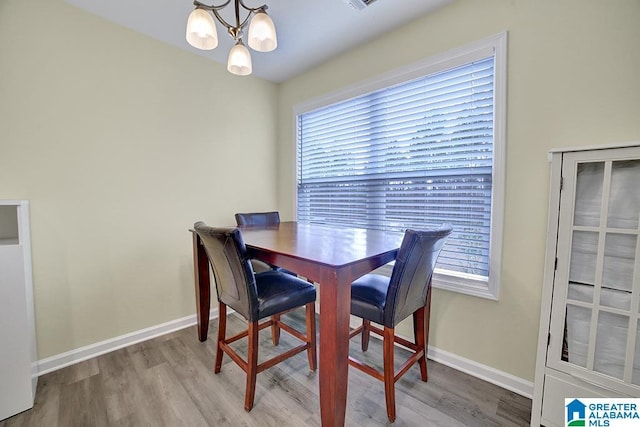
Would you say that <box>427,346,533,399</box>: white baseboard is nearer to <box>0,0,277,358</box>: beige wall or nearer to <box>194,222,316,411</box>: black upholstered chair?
<box>194,222,316,411</box>: black upholstered chair

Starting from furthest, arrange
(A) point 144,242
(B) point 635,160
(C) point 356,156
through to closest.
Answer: (C) point 356,156, (A) point 144,242, (B) point 635,160

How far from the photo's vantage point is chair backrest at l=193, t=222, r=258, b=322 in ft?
4.30

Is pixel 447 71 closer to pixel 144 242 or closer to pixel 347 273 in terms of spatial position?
pixel 347 273

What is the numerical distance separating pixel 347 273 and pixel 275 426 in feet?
3.05

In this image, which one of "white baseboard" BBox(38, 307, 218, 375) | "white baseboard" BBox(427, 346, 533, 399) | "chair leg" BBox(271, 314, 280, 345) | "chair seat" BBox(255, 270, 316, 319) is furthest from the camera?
"chair leg" BBox(271, 314, 280, 345)

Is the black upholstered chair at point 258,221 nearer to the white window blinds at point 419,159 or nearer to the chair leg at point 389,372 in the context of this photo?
the white window blinds at point 419,159

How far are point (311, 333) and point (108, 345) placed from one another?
62.9 inches

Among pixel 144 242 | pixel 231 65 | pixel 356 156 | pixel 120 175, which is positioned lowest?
pixel 144 242

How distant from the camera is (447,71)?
183 cm

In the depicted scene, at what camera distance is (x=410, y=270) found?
1293 millimetres

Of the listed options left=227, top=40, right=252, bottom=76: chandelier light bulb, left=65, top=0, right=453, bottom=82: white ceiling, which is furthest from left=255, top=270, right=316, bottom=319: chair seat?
left=65, top=0, right=453, bottom=82: white ceiling

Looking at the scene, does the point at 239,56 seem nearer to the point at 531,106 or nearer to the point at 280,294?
the point at 280,294

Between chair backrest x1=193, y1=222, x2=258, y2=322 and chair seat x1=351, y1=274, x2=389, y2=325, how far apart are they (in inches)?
21.7

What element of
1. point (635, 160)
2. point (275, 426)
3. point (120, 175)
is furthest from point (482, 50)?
point (120, 175)
